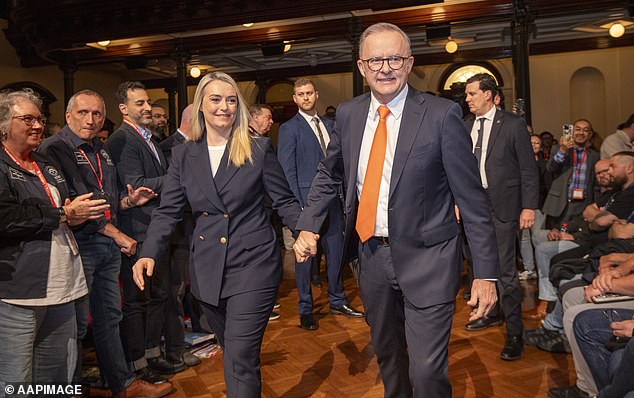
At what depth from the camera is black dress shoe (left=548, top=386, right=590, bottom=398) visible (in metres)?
2.86

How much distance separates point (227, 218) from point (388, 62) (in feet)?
3.06

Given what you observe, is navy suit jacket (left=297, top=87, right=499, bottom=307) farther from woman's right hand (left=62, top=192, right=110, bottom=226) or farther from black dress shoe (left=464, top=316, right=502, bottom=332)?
black dress shoe (left=464, top=316, right=502, bottom=332)

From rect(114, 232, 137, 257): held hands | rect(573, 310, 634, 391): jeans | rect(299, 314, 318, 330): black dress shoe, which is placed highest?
rect(114, 232, 137, 257): held hands

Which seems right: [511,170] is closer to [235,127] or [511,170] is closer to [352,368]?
[352,368]

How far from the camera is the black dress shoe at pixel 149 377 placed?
130 inches

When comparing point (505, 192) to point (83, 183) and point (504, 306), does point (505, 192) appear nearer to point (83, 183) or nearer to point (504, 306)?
point (504, 306)

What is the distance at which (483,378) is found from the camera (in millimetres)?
3238

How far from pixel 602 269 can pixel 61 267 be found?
9.06ft

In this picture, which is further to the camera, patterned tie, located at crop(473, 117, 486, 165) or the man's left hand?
patterned tie, located at crop(473, 117, 486, 165)

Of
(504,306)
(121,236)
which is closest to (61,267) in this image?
(121,236)

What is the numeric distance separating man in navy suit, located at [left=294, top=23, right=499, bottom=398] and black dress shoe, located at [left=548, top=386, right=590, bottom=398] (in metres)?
1.17

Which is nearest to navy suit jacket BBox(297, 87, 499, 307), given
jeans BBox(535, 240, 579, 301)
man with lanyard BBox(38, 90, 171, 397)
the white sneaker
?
man with lanyard BBox(38, 90, 171, 397)

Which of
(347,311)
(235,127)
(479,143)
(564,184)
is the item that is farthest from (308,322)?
(564,184)

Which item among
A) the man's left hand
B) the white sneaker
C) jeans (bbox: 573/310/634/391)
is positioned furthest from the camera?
the white sneaker
